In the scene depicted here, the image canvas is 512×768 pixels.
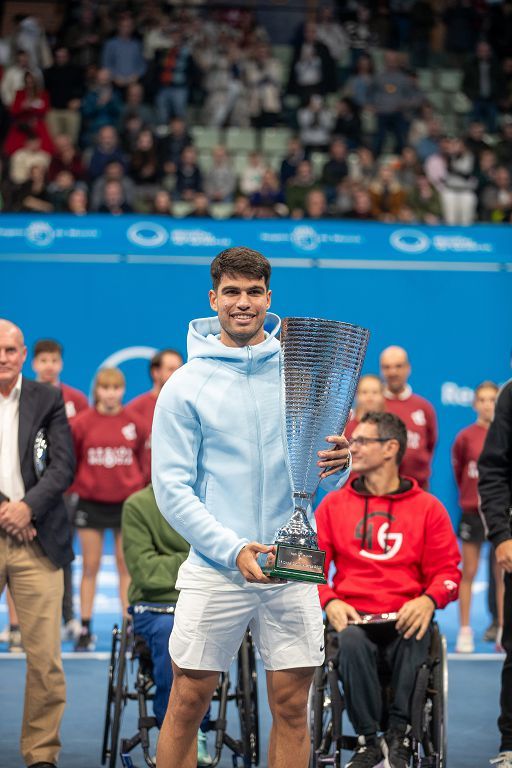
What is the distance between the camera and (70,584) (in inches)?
308

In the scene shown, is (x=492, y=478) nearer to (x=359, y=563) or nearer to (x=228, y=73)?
(x=359, y=563)

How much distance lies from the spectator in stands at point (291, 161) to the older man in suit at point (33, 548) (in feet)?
26.9

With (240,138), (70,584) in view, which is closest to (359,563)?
(70,584)

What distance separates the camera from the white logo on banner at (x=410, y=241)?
443 inches

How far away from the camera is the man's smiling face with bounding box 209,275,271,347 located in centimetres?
384

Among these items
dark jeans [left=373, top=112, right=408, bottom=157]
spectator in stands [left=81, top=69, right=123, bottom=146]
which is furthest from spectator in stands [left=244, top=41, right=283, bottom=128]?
spectator in stands [left=81, top=69, right=123, bottom=146]

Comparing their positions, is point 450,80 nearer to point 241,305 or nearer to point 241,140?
point 241,140

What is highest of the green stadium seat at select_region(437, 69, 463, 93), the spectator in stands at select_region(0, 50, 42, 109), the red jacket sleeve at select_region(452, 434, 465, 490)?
the green stadium seat at select_region(437, 69, 463, 93)

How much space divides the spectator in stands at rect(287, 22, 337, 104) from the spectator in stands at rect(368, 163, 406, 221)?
93.0 inches

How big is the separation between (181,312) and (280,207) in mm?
1622

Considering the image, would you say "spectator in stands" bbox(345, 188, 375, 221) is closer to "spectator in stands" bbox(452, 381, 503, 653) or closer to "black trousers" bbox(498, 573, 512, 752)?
"spectator in stands" bbox(452, 381, 503, 653)

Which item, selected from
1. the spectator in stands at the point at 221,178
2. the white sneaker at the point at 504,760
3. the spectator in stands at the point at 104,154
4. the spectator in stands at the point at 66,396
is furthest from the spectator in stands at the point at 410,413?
the spectator in stands at the point at 104,154

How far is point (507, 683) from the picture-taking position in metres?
5.11

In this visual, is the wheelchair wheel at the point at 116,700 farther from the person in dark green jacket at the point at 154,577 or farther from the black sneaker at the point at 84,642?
the black sneaker at the point at 84,642
